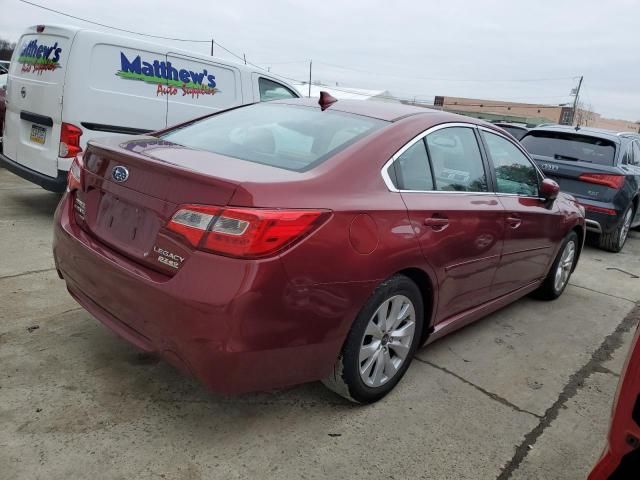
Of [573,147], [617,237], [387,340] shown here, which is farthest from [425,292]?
[617,237]

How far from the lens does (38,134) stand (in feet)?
17.7

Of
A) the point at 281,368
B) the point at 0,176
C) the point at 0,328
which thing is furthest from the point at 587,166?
the point at 0,176

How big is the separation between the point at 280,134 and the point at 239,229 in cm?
101

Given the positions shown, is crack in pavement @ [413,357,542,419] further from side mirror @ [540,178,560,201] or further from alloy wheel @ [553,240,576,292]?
alloy wheel @ [553,240,576,292]

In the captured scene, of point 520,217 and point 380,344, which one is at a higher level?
point 520,217

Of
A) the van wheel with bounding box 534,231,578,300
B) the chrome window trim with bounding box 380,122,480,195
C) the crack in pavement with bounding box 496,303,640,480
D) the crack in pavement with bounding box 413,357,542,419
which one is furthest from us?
the van wheel with bounding box 534,231,578,300

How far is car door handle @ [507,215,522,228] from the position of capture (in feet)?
11.5

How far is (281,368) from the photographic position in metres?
2.23

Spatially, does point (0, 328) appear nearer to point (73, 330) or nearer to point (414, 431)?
point (73, 330)

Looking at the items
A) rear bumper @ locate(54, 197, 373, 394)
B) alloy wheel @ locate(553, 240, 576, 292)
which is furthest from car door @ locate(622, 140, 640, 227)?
rear bumper @ locate(54, 197, 373, 394)

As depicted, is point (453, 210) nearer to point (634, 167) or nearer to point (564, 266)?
point (564, 266)

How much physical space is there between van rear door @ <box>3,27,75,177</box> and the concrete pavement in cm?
198

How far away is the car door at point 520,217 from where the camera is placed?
355 cm

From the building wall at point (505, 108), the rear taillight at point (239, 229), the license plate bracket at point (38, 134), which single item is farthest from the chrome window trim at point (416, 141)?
the building wall at point (505, 108)
